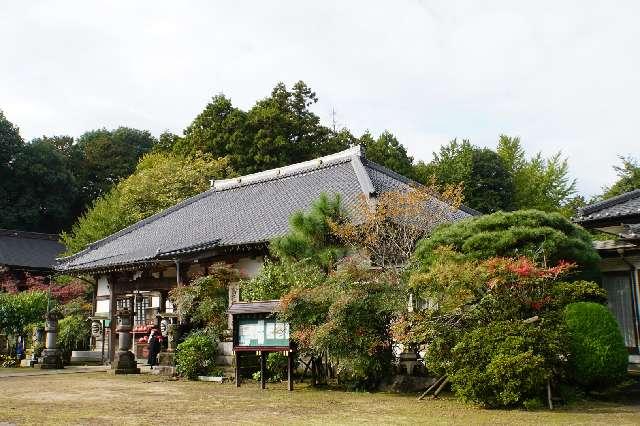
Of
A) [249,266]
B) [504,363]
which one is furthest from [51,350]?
[504,363]

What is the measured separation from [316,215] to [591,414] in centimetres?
786

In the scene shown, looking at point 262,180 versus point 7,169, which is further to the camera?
point 7,169

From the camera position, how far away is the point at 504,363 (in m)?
9.39

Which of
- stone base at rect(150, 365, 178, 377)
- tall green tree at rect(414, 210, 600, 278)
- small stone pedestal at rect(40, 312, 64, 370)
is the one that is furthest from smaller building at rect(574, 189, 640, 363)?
small stone pedestal at rect(40, 312, 64, 370)

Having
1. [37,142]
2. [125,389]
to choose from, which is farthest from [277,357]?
[37,142]

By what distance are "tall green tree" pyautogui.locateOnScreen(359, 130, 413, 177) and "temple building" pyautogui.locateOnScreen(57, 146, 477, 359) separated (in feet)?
42.0

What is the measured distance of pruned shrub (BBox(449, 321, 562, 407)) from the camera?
9.36 m

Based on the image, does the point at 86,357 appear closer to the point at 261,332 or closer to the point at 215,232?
the point at 215,232

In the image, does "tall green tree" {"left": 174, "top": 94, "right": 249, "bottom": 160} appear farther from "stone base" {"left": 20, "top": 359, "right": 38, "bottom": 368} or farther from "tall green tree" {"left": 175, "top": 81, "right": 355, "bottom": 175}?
"stone base" {"left": 20, "top": 359, "right": 38, "bottom": 368}

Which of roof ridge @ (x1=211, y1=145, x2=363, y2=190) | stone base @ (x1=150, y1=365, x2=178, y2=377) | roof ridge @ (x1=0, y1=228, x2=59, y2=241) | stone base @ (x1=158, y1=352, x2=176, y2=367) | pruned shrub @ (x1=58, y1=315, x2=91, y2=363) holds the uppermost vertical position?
roof ridge @ (x1=211, y1=145, x2=363, y2=190)

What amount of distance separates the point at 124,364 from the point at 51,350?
4206 millimetres

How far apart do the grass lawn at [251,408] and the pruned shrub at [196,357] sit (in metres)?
1.69

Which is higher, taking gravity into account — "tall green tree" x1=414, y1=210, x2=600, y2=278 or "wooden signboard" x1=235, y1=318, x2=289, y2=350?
"tall green tree" x1=414, y1=210, x2=600, y2=278

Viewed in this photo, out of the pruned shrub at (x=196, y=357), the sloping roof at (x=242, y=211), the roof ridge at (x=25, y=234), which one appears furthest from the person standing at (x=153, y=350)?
the roof ridge at (x=25, y=234)
